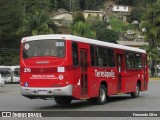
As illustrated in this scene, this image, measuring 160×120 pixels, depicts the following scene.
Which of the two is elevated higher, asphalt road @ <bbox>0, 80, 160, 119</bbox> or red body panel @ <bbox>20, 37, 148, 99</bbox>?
red body panel @ <bbox>20, 37, 148, 99</bbox>

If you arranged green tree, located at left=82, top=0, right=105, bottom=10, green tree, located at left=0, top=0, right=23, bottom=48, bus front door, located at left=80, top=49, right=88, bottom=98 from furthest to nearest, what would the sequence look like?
1. green tree, located at left=82, top=0, right=105, bottom=10
2. green tree, located at left=0, top=0, right=23, bottom=48
3. bus front door, located at left=80, top=49, right=88, bottom=98

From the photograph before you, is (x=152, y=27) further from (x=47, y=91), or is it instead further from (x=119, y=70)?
(x=47, y=91)

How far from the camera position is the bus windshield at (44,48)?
18612mm

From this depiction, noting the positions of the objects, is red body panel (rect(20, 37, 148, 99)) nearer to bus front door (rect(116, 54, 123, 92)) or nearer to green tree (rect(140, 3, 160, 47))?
bus front door (rect(116, 54, 123, 92))

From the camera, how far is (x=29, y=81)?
1891 centimetres

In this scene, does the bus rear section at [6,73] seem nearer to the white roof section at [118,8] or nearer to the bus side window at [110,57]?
the bus side window at [110,57]

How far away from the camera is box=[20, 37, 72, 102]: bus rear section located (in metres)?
18.4

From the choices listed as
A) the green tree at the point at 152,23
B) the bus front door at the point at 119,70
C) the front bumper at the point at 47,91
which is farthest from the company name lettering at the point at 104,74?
the green tree at the point at 152,23

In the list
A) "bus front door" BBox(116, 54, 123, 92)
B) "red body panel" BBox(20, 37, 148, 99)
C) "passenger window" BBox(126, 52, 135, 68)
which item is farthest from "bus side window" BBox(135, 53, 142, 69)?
"red body panel" BBox(20, 37, 148, 99)

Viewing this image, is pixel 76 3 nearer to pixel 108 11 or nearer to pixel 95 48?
pixel 108 11

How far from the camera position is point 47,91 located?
18.5 m

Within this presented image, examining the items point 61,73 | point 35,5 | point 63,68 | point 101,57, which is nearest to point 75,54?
point 63,68

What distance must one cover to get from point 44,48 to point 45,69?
894mm

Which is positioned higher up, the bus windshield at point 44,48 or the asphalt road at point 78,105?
the bus windshield at point 44,48
